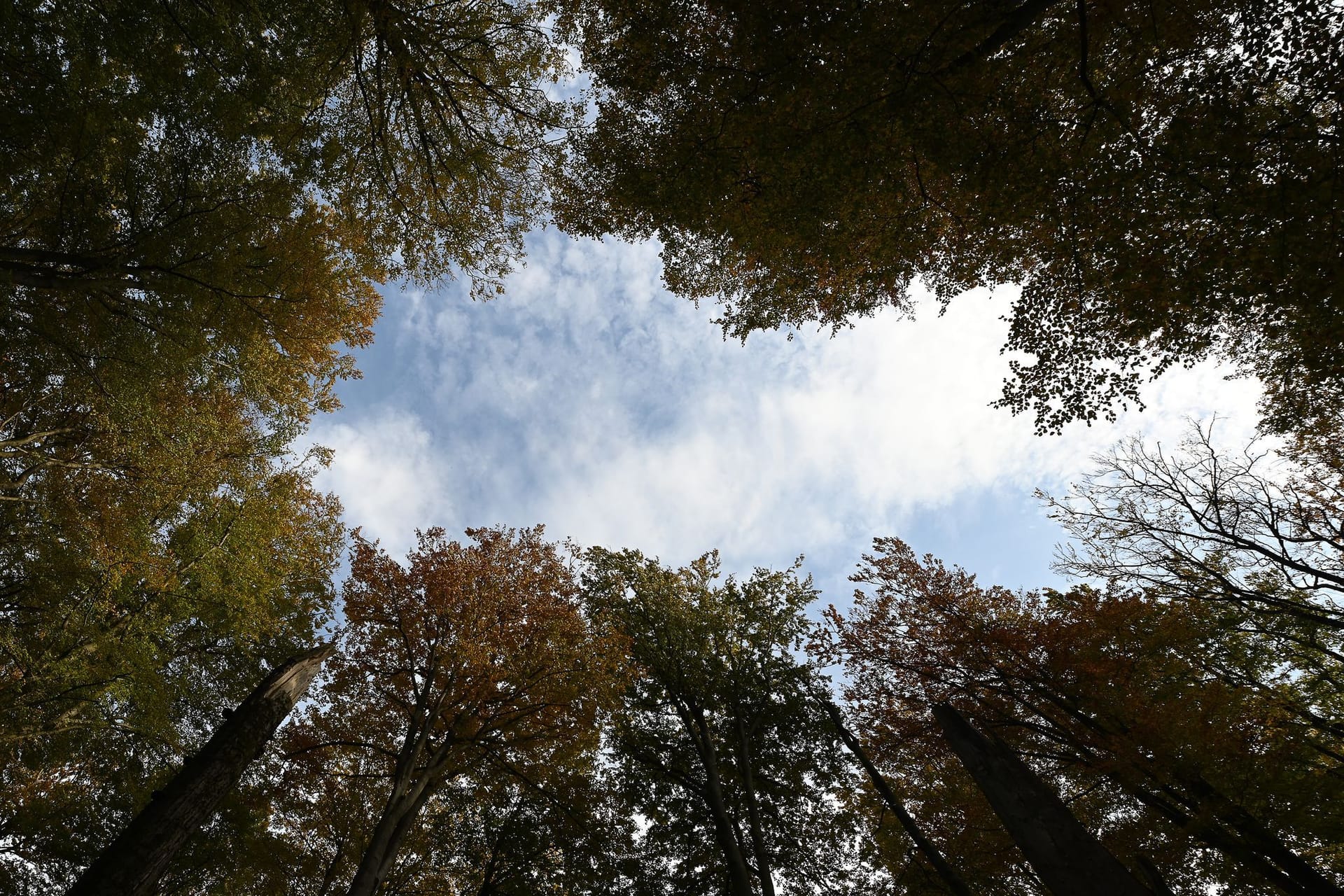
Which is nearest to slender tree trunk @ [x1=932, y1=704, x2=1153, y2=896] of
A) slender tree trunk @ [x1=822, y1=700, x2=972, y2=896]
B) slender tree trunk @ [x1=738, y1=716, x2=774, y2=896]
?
slender tree trunk @ [x1=822, y1=700, x2=972, y2=896]

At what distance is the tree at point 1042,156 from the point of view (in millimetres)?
4125

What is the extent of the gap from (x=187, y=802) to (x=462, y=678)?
5.17 m

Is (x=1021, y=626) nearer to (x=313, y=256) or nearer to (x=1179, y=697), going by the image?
(x=1179, y=697)

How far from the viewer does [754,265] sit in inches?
324

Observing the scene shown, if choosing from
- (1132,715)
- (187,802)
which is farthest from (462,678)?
(1132,715)

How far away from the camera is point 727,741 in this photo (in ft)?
42.2

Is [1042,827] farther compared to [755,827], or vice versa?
[755,827]

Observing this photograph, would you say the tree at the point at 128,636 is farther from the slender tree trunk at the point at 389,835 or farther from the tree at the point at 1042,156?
the tree at the point at 1042,156

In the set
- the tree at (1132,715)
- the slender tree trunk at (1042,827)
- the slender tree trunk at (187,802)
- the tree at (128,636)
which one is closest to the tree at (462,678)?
the tree at (128,636)

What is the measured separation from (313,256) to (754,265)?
7260 millimetres

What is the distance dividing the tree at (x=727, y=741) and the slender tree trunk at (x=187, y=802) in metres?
7.17

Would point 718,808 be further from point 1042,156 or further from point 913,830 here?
point 1042,156

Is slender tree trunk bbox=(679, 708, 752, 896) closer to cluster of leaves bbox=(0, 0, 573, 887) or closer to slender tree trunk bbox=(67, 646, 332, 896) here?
slender tree trunk bbox=(67, 646, 332, 896)

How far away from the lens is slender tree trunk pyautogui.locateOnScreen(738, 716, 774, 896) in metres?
8.79
